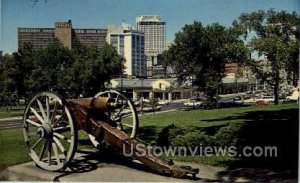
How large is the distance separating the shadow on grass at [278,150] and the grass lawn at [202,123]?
15 millimetres

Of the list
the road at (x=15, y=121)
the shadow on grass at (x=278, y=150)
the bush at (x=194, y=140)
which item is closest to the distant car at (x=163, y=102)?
the road at (x=15, y=121)

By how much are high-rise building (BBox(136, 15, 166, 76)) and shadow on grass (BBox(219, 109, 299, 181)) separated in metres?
1.85

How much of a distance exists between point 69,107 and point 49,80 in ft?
5.13

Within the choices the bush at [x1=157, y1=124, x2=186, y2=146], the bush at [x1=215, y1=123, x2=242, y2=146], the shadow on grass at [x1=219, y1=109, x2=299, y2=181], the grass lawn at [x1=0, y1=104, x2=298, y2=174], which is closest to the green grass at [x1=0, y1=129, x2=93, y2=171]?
the grass lawn at [x1=0, y1=104, x2=298, y2=174]

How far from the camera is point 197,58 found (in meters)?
8.00

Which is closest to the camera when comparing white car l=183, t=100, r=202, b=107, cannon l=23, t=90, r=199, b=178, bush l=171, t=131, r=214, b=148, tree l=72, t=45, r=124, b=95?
cannon l=23, t=90, r=199, b=178

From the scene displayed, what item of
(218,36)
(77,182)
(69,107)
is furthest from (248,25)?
(77,182)

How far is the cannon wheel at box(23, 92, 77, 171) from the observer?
6.84 m

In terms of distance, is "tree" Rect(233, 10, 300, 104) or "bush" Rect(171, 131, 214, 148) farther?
"bush" Rect(171, 131, 214, 148)

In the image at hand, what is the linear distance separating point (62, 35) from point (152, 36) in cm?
146

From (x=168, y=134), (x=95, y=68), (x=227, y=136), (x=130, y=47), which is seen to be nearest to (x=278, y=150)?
(x=227, y=136)

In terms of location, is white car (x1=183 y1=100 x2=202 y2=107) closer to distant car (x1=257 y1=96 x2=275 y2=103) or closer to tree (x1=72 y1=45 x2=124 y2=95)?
distant car (x1=257 y1=96 x2=275 y2=103)

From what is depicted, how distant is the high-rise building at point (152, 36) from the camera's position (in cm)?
739

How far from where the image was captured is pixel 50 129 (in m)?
7.11
